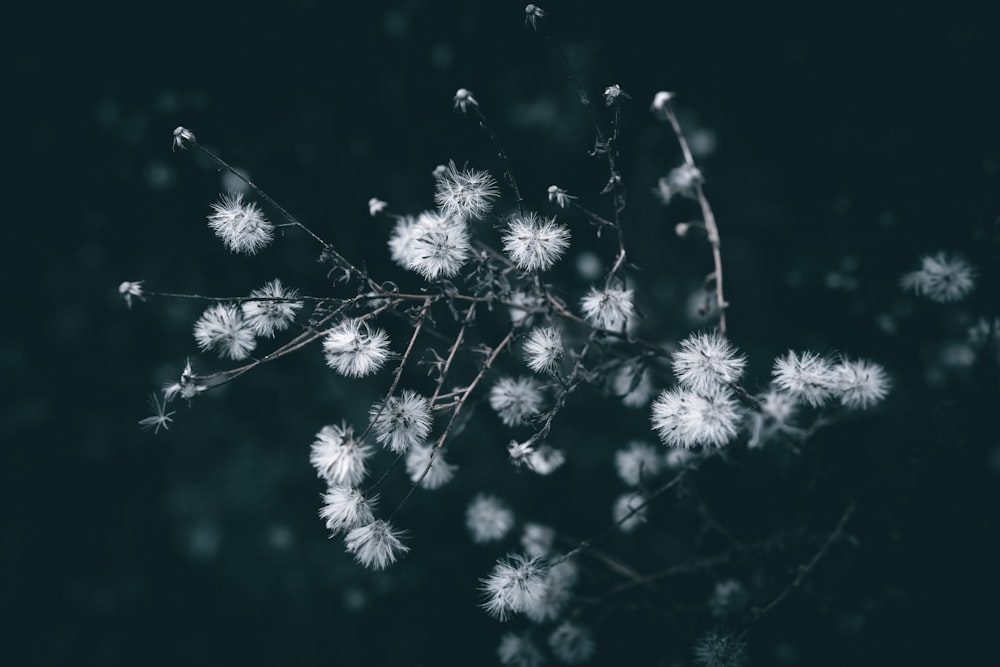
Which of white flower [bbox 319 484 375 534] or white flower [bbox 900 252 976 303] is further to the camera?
white flower [bbox 900 252 976 303]

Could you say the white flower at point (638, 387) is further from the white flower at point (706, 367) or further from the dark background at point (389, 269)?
the dark background at point (389, 269)

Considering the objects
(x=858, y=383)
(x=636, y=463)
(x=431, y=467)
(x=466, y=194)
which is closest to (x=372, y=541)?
(x=431, y=467)

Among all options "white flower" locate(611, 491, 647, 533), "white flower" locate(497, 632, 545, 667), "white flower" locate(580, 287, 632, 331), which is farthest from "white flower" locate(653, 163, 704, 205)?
"white flower" locate(497, 632, 545, 667)

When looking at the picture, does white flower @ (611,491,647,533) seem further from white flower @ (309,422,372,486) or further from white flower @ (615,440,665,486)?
white flower @ (309,422,372,486)

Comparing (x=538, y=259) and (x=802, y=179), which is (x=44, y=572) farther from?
(x=802, y=179)

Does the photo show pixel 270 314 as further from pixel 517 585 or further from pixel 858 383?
pixel 858 383

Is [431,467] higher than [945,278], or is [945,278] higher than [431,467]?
[945,278]
